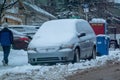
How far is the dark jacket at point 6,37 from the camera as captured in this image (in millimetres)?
20969

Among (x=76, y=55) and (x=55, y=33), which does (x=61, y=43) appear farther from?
(x=55, y=33)

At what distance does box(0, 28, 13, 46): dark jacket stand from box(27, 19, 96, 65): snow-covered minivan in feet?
4.07

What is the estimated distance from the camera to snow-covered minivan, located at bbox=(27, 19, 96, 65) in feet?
62.7

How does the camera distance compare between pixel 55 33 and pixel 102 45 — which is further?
pixel 102 45

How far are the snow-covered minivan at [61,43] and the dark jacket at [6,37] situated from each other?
Answer: 4.07 ft

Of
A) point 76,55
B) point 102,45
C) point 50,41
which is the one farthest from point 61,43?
point 102,45

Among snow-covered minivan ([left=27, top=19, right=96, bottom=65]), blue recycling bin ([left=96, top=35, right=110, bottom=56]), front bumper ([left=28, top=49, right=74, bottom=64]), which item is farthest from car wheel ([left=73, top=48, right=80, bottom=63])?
blue recycling bin ([left=96, top=35, right=110, bottom=56])

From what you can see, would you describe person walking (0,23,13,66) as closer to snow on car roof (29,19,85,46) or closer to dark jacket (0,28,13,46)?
dark jacket (0,28,13,46)

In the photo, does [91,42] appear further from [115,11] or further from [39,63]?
[115,11]

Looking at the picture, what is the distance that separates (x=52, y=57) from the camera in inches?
750

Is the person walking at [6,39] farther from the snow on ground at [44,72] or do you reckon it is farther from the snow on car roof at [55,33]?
the snow on ground at [44,72]

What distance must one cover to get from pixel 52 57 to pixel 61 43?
628 millimetres

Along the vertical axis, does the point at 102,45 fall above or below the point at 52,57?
below

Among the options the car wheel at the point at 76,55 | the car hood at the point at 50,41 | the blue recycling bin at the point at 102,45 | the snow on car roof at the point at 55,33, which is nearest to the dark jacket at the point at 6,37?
the snow on car roof at the point at 55,33
